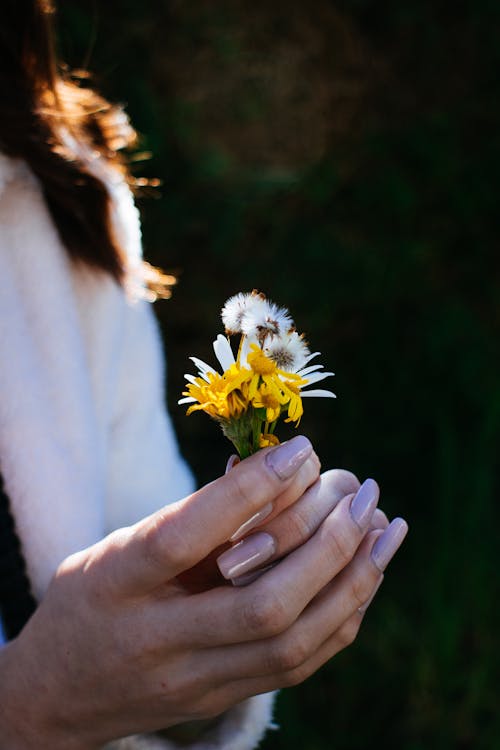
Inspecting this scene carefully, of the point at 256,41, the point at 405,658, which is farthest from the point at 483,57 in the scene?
the point at 405,658

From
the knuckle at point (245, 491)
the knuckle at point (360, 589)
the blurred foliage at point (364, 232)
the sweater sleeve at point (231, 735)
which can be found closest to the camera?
the knuckle at point (245, 491)

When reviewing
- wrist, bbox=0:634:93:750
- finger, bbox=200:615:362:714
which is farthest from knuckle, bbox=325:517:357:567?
wrist, bbox=0:634:93:750

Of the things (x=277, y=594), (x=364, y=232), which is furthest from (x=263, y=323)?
(x=364, y=232)

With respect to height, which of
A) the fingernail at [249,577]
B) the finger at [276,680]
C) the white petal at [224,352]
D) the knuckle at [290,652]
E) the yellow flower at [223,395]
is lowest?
the finger at [276,680]

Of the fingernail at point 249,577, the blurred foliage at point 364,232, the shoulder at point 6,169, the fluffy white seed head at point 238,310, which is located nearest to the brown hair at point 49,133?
the shoulder at point 6,169

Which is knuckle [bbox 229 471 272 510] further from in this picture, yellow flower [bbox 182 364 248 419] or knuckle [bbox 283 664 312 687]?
knuckle [bbox 283 664 312 687]

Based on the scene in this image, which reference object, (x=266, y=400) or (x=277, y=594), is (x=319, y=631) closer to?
(x=277, y=594)

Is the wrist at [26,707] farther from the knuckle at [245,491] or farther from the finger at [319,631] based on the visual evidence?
the knuckle at [245,491]
